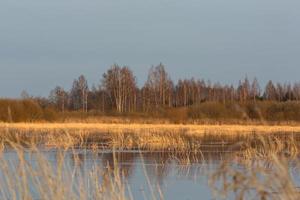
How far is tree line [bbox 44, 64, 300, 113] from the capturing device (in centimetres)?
6569

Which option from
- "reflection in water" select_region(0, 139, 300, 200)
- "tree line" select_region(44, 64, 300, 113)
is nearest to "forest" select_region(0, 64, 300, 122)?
"tree line" select_region(44, 64, 300, 113)

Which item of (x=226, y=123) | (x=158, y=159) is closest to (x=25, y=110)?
(x=226, y=123)

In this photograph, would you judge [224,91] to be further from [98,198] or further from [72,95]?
[98,198]

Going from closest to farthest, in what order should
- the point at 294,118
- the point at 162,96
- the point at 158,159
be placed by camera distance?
the point at 158,159
the point at 294,118
the point at 162,96

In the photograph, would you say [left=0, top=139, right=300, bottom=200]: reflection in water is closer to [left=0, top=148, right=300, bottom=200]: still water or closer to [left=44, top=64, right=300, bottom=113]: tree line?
[left=0, top=148, right=300, bottom=200]: still water

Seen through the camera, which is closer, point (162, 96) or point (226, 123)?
point (226, 123)

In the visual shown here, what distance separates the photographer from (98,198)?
15.3 ft

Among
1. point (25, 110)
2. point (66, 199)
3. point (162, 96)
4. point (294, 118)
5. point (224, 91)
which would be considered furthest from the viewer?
point (224, 91)

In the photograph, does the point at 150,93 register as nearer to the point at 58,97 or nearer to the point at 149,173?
the point at 58,97

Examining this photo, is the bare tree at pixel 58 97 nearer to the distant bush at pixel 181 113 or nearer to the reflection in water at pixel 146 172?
the distant bush at pixel 181 113

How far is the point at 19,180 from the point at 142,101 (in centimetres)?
6349

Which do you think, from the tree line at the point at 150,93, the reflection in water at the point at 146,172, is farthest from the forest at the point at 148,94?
the reflection in water at the point at 146,172

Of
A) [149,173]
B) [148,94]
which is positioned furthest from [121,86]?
[149,173]

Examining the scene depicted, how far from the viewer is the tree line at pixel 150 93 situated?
65.7 metres
